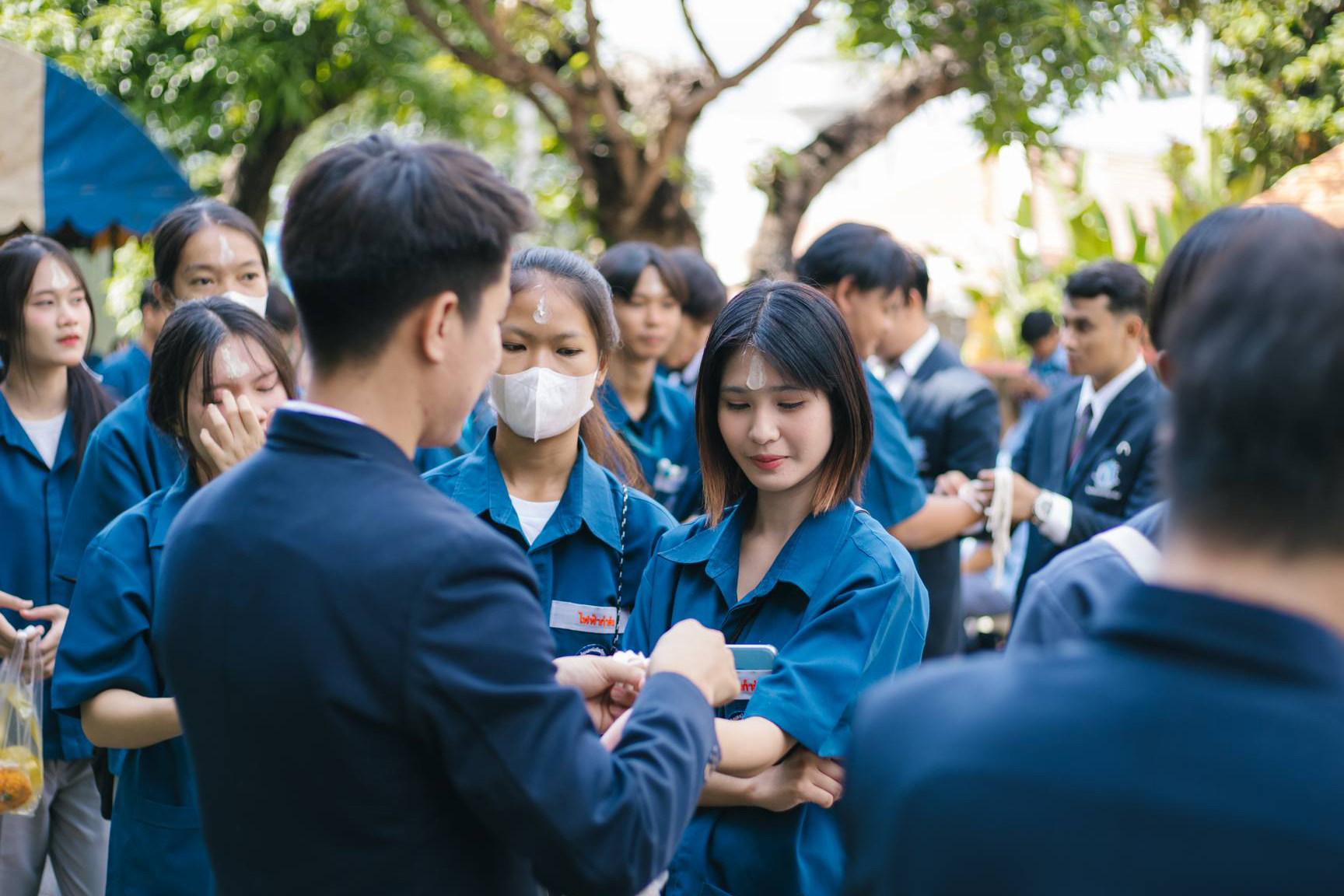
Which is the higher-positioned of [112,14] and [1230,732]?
[112,14]

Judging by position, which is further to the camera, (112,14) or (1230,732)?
(112,14)

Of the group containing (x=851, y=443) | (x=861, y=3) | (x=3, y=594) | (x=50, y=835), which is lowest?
(x=50, y=835)

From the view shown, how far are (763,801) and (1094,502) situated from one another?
264 centimetres

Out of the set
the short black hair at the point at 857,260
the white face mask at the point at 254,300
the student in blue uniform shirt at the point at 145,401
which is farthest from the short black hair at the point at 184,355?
the short black hair at the point at 857,260

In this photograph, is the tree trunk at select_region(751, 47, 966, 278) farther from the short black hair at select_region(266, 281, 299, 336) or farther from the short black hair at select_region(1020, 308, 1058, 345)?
the short black hair at select_region(266, 281, 299, 336)

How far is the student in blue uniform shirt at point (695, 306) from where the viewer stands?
5594mm

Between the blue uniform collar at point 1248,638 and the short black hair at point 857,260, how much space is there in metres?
3.34

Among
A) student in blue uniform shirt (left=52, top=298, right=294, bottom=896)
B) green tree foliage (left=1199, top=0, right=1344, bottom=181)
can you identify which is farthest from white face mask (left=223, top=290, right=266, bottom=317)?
green tree foliage (left=1199, top=0, right=1344, bottom=181)

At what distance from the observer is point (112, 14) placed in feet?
33.0

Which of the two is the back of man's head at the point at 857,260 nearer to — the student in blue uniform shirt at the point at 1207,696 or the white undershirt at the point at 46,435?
the white undershirt at the point at 46,435

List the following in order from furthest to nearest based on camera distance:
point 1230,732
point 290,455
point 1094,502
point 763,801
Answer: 1. point 1094,502
2. point 763,801
3. point 290,455
4. point 1230,732

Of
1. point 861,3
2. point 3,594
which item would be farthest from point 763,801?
A: point 861,3

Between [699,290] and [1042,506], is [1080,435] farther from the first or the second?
[699,290]

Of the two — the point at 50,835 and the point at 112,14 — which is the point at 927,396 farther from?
the point at 112,14
